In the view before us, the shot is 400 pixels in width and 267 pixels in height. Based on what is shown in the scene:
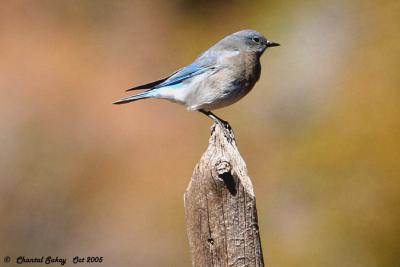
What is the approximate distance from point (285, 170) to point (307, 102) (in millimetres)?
1209

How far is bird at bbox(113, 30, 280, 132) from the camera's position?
700 centimetres

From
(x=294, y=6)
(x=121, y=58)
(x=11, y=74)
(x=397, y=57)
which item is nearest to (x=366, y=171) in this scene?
(x=397, y=57)

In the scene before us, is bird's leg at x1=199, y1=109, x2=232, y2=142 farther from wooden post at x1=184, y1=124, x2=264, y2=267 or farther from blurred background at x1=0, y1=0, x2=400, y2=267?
blurred background at x1=0, y1=0, x2=400, y2=267

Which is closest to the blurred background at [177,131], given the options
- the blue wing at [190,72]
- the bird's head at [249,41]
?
the bird's head at [249,41]

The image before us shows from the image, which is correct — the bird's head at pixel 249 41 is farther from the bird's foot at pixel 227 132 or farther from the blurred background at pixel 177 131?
the blurred background at pixel 177 131

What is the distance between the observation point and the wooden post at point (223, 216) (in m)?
4.12

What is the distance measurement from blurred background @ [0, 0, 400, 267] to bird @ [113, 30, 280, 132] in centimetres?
187

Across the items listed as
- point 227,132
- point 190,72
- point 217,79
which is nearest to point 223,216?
point 227,132

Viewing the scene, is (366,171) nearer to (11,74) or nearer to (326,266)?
(326,266)

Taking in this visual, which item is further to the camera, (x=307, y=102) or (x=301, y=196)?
(x=307, y=102)

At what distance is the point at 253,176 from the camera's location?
9125 millimetres

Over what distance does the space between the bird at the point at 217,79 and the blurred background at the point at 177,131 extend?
187cm

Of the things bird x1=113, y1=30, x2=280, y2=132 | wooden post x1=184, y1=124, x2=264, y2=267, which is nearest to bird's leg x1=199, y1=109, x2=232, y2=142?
bird x1=113, y1=30, x2=280, y2=132

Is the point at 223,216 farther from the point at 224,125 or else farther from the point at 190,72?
the point at 190,72
